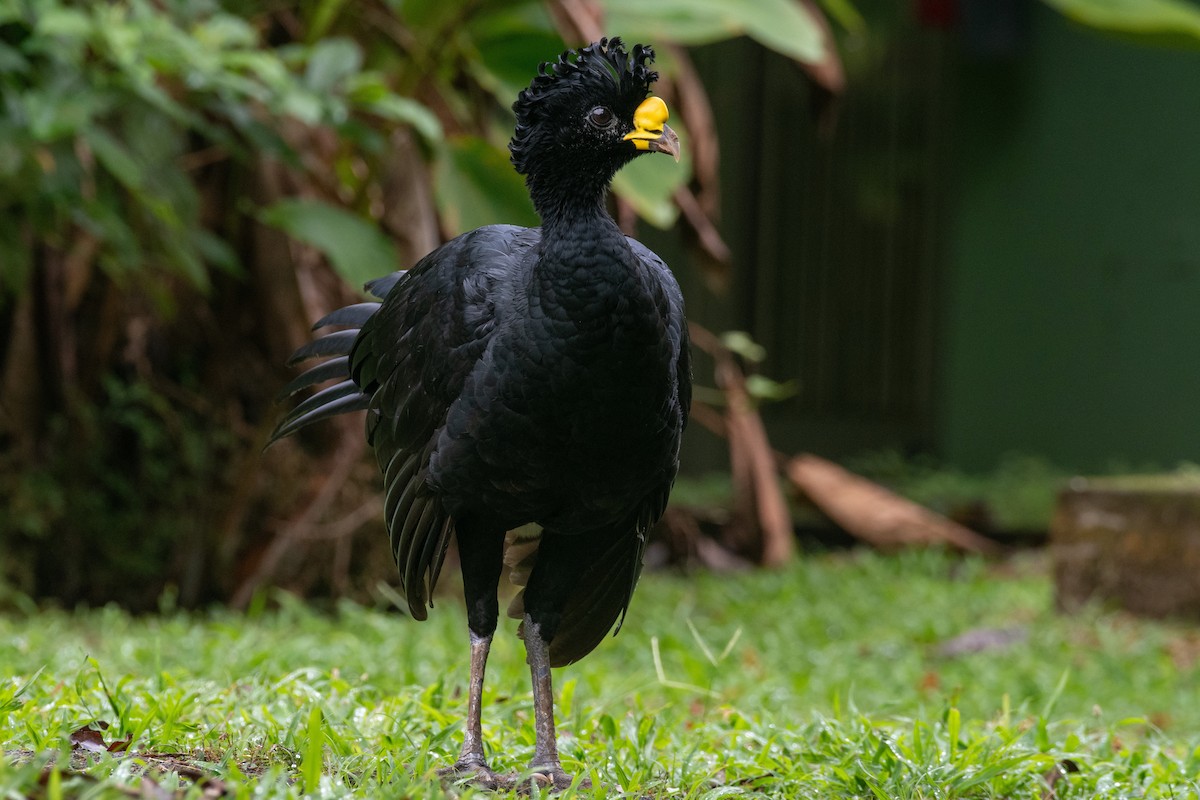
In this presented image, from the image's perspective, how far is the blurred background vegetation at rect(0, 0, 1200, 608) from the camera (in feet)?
15.3

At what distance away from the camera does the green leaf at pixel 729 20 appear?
552cm

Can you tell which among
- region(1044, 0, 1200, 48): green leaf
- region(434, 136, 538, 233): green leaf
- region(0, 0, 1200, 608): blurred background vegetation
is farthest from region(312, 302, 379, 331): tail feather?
region(1044, 0, 1200, 48): green leaf

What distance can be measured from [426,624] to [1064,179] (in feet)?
22.3

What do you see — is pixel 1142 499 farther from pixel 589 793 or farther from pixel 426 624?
pixel 589 793

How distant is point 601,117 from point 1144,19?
4318mm

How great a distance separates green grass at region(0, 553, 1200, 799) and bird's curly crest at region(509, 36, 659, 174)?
129 cm

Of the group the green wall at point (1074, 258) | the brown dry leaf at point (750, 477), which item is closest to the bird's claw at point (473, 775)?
the brown dry leaf at point (750, 477)

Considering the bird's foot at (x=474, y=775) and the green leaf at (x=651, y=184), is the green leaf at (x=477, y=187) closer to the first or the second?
the green leaf at (x=651, y=184)

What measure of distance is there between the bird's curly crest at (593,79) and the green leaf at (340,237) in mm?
2082

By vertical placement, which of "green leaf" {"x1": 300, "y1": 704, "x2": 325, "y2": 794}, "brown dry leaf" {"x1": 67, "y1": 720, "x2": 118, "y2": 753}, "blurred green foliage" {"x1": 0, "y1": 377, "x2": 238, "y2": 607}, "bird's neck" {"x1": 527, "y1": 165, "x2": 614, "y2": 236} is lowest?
"blurred green foliage" {"x1": 0, "y1": 377, "x2": 238, "y2": 607}

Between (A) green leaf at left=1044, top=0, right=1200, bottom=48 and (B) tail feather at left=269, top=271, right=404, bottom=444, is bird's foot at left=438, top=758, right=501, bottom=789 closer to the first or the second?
(B) tail feather at left=269, top=271, right=404, bottom=444

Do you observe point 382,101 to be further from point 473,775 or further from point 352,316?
point 473,775

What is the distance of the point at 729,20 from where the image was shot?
5516mm

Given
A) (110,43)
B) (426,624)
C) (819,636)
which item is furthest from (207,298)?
(819,636)
